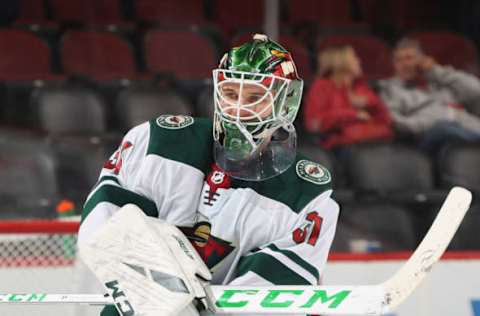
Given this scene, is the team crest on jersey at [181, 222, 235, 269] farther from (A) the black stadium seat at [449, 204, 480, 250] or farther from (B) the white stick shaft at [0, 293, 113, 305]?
(A) the black stadium seat at [449, 204, 480, 250]

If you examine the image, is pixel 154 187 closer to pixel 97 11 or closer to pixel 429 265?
pixel 429 265

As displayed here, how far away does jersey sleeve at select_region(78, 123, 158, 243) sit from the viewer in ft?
6.38

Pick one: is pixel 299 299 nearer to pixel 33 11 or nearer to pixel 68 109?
pixel 68 109

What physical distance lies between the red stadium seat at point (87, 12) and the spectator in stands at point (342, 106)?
1213 mm

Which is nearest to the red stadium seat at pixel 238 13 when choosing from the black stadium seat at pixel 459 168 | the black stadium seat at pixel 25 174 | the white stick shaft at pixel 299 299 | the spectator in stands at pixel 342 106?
the spectator in stands at pixel 342 106

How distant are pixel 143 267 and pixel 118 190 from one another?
292mm

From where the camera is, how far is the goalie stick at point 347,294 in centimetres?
166

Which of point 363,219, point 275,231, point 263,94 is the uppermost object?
point 263,94

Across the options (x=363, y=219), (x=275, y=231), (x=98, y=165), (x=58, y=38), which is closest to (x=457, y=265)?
(x=363, y=219)

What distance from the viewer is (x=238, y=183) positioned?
2020 mm

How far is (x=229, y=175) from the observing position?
200cm

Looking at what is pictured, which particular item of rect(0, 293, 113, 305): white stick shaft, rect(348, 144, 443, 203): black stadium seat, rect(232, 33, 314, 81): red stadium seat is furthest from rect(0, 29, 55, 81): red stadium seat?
rect(0, 293, 113, 305): white stick shaft

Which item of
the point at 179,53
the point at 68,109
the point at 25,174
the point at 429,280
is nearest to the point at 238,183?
the point at 429,280

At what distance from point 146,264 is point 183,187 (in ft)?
0.98
